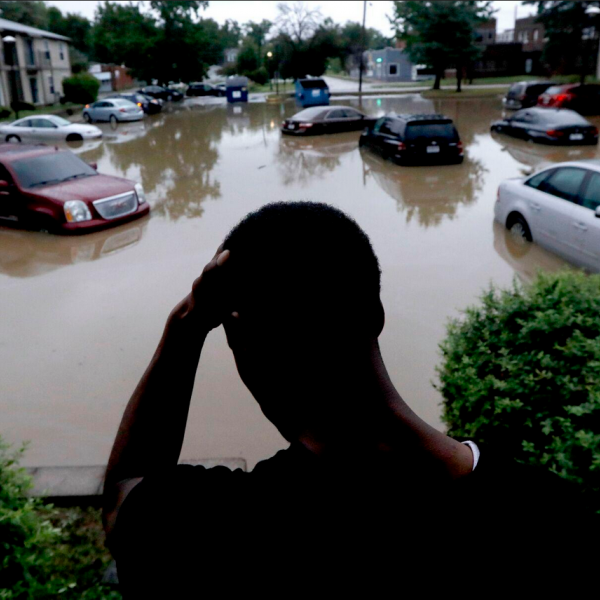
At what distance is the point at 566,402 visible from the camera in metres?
3.15

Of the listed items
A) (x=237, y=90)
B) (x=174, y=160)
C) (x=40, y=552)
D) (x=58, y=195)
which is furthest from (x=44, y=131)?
(x=40, y=552)

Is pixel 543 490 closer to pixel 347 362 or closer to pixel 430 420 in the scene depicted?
pixel 347 362

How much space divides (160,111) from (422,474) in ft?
144

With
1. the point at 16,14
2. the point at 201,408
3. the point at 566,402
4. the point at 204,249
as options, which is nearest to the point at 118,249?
the point at 204,249

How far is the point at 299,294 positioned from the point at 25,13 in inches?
3638

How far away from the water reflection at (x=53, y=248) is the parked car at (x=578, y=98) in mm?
23145

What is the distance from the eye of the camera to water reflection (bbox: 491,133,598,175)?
17.6 m

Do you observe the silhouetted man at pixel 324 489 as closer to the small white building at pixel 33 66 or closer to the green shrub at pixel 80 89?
the small white building at pixel 33 66

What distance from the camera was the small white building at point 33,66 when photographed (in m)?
43.3

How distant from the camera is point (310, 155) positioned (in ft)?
66.1

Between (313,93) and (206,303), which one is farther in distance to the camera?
(313,93)

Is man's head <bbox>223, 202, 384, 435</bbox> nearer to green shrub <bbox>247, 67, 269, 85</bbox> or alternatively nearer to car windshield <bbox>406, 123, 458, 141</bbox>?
car windshield <bbox>406, 123, 458, 141</bbox>

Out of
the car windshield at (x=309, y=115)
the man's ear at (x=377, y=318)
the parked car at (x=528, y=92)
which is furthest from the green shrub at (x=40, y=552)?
the parked car at (x=528, y=92)

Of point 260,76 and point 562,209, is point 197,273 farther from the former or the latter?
point 260,76
